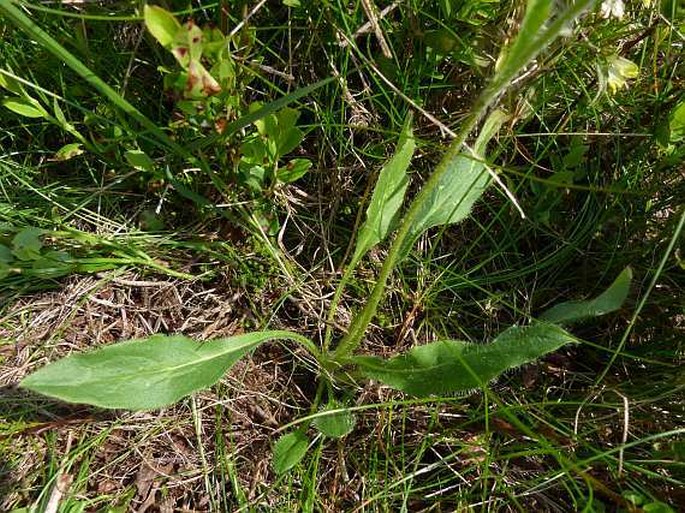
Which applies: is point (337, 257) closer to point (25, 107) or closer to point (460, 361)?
point (460, 361)

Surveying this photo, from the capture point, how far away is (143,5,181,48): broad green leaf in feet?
3.10

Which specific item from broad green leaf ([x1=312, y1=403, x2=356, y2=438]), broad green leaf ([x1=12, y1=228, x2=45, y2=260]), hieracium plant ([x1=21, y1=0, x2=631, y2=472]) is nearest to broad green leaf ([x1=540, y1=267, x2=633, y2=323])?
hieracium plant ([x1=21, y1=0, x2=631, y2=472])

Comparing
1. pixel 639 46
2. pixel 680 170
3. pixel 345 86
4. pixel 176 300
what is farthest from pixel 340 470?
pixel 639 46

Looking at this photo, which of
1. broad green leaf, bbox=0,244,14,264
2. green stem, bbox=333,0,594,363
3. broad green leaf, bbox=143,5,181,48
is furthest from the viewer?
broad green leaf, bbox=0,244,14,264

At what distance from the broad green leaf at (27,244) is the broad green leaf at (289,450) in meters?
0.54

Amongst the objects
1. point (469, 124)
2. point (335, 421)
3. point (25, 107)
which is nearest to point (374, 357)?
point (335, 421)

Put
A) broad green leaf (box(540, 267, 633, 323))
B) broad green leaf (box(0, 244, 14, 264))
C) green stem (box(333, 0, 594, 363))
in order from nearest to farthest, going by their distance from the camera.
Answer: green stem (box(333, 0, 594, 363)) < broad green leaf (box(540, 267, 633, 323)) < broad green leaf (box(0, 244, 14, 264))

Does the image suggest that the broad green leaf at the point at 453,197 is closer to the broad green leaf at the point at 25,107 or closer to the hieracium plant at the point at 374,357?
the hieracium plant at the point at 374,357

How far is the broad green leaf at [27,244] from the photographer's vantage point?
116 cm

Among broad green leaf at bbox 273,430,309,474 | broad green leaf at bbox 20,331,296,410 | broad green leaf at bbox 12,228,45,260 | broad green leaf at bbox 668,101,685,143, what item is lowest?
broad green leaf at bbox 273,430,309,474

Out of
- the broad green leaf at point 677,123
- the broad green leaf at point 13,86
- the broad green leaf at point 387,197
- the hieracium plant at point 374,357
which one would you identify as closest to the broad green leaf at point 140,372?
the hieracium plant at point 374,357

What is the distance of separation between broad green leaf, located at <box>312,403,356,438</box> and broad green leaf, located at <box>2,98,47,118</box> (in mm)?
720

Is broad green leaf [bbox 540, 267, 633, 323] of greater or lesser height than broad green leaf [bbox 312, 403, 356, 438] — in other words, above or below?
above

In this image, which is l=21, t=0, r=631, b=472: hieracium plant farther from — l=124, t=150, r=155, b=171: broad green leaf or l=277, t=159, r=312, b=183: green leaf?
l=124, t=150, r=155, b=171: broad green leaf
